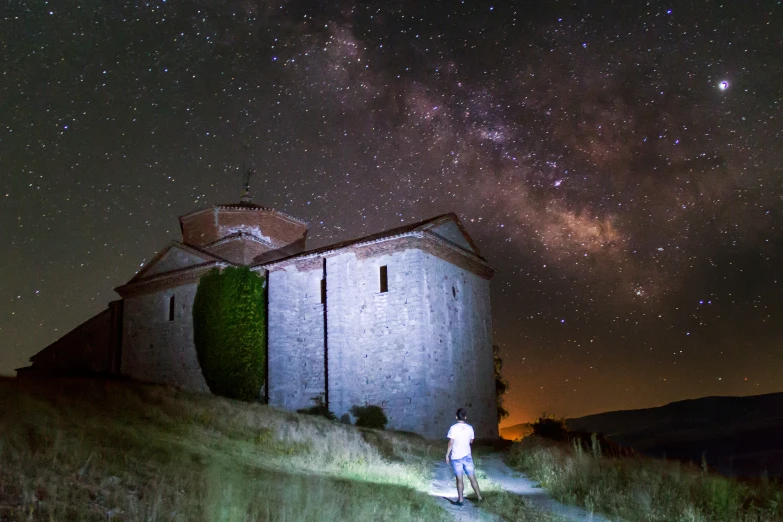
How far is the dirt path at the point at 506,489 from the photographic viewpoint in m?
9.63

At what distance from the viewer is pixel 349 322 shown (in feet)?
78.0

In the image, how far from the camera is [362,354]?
23.2 m

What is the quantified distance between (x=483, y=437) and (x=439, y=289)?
608 cm

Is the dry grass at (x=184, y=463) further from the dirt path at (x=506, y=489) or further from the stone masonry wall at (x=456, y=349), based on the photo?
the stone masonry wall at (x=456, y=349)

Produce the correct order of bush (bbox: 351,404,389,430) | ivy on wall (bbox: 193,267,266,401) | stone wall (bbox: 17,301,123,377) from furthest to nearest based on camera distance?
stone wall (bbox: 17,301,123,377) < ivy on wall (bbox: 193,267,266,401) < bush (bbox: 351,404,389,430)

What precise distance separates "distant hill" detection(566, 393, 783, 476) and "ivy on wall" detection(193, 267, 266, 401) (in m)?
24.5

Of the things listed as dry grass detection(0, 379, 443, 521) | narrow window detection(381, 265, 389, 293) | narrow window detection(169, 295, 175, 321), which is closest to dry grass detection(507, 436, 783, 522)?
dry grass detection(0, 379, 443, 521)

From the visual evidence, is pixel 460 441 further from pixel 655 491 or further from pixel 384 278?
pixel 384 278

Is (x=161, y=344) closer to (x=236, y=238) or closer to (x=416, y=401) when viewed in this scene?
(x=236, y=238)

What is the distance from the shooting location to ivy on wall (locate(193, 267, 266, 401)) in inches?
957

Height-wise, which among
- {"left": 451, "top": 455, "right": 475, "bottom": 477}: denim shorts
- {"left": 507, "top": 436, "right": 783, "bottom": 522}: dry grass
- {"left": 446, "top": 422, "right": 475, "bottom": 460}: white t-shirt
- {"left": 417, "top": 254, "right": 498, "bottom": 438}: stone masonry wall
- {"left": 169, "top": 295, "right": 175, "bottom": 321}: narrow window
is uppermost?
{"left": 169, "top": 295, "right": 175, "bottom": 321}: narrow window

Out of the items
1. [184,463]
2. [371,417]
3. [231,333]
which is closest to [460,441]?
[184,463]

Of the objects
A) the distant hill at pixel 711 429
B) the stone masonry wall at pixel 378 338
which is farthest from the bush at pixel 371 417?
the distant hill at pixel 711 429

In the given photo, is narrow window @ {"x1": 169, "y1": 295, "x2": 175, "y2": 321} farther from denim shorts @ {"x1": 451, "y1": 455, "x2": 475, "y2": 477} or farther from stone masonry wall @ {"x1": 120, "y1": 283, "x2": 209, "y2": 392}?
denim shorts @ {"x1": 451, "y1": 455, "x2": 475, "y2": 477}
